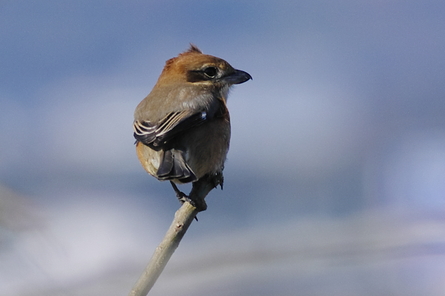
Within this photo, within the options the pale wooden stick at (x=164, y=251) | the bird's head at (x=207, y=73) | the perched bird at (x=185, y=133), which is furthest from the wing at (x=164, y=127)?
the pale wooden stick at (x=164, y=251)

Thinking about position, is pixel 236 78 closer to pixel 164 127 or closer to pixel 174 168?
pixel 164 127

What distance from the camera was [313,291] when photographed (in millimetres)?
3281

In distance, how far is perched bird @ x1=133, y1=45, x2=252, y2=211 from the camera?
8.73 feet

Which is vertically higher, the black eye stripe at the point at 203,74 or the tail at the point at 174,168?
the black eye stripe at the point at 203,74

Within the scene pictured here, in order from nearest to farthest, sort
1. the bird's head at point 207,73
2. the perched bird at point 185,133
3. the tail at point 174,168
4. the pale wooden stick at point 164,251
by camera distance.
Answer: the pale wooden stick at point 164,251, the tail at point 174,168, the perched bird at point 185,133, the bird's head at point 207,73

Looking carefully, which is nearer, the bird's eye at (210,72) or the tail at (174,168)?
the tail at (174,168)

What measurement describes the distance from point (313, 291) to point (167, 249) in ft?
6.00

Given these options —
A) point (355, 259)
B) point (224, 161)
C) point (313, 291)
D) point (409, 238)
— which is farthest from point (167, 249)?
point (409, 238)

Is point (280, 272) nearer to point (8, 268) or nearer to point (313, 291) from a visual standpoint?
point (313, 291)

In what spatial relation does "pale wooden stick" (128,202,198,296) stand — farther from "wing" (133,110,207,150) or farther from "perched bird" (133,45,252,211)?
"wing" (133,110,207,150)

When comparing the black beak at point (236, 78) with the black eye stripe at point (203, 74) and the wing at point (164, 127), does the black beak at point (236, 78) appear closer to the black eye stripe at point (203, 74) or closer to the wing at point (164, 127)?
the black eye stripe at point (203, 74)

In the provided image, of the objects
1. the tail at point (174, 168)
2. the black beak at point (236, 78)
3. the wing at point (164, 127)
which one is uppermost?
the black beak at point (236, 78)

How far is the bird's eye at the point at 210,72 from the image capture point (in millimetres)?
3352

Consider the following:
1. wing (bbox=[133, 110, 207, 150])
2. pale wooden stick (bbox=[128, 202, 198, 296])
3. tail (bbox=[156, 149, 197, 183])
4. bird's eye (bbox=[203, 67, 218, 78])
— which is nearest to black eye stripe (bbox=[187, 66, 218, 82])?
bird's eye (bbox=[203, 67, 218, 78])
